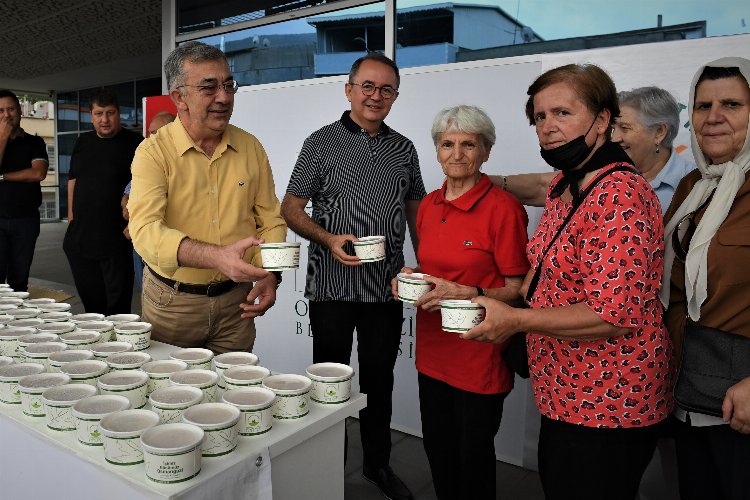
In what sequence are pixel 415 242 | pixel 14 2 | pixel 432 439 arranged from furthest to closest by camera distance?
pixel 14 2 < pixel 415 242 < pixel 432 439

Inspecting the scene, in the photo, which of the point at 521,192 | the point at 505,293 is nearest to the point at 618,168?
the point at 505,293

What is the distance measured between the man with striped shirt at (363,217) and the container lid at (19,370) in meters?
1.14

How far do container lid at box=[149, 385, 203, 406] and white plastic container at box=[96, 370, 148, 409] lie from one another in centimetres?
5

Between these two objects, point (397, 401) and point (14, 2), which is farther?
point (14, 2)

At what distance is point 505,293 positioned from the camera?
1.89m

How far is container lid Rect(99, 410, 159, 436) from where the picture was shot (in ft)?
3.64

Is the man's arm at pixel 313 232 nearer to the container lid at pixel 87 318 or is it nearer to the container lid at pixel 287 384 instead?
the container lid at pixel 287 384

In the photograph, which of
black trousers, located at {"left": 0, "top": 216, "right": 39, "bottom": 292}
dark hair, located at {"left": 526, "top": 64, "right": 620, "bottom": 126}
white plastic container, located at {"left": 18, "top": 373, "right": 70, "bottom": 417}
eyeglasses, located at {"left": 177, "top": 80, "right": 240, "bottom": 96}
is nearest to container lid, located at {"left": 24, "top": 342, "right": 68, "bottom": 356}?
white plastic container, located at {"left": 18, "top": 373, "right": 70, "bottom": 417}

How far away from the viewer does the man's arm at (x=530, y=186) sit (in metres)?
2.33

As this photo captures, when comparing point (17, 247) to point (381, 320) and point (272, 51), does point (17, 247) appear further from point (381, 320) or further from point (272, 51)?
point (381, 320)

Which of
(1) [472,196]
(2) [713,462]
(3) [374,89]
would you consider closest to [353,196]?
(3) [374,89]

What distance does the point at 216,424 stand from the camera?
1.09 meters

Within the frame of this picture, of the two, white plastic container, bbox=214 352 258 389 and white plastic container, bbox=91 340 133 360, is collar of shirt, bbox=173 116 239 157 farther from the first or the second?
white plastic container, bbox=214 352 258 389

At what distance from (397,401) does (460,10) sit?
8.36 ft
